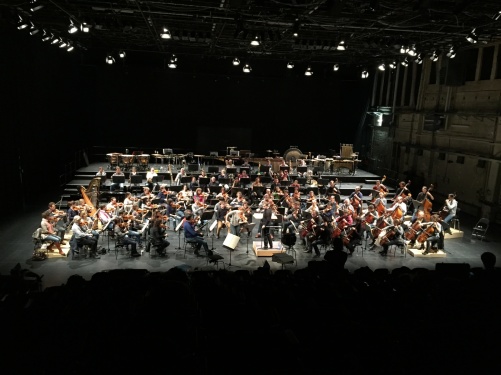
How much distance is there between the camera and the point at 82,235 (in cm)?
1152

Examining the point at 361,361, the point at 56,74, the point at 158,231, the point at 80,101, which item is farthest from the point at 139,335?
the point at 80,101

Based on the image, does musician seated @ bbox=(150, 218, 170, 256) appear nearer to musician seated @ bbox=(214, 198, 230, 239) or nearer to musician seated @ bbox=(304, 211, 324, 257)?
musician seated @ bbox=(214, 198, 230, 239)

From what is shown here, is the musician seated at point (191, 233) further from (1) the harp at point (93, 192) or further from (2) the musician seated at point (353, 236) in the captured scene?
(1) the harp at point (93, 192)

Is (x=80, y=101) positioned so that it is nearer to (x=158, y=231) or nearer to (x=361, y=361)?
(x=158, y=231)

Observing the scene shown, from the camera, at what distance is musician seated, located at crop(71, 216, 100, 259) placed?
37.7 feet

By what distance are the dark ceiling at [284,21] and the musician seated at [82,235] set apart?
690cm

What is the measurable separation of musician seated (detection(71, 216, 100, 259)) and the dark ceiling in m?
6.90

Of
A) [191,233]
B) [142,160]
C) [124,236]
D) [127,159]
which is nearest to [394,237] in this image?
[191,233]

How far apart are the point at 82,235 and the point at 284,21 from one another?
9721mm

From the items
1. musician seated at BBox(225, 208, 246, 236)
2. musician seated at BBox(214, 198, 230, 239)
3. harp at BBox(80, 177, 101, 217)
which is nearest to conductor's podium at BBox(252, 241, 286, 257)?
musician seated at BBox(225, 208, 246, 236)

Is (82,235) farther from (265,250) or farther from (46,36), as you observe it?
(46,36)

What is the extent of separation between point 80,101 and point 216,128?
8.22 meters

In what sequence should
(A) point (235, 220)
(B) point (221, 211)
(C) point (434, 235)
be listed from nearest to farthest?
(C) point (434, 235)
(A) point (235, 220)
(B) point (221, 211)

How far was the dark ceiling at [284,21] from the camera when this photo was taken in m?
→ 12.7
